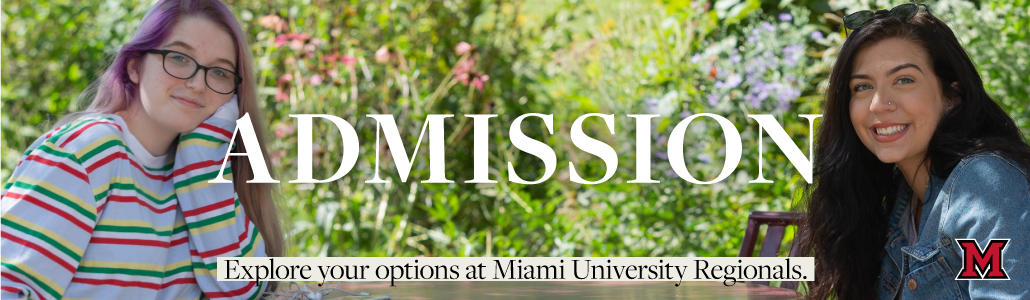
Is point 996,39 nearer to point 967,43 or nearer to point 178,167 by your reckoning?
point 967,43

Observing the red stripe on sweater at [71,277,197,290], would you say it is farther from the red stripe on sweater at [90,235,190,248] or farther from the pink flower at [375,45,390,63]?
the pink flower at [375,45,390,63]

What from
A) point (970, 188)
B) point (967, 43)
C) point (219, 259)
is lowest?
point (219, 259)

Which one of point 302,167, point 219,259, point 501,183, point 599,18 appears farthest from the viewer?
point 599,18

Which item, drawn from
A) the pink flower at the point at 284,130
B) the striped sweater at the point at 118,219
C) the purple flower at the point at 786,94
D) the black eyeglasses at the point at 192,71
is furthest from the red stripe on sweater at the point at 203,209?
the purple flower at the point at 786,94

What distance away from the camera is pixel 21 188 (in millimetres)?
1475

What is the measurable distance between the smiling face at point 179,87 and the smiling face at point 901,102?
1.38 m

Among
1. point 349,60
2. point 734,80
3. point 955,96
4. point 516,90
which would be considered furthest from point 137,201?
point 516,90

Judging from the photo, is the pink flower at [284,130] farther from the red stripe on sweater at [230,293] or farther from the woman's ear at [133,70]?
the red stripe on sweater at [230,293]

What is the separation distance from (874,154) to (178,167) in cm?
151

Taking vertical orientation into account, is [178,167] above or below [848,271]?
above

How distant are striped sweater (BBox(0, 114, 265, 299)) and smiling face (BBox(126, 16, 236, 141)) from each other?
43 mm

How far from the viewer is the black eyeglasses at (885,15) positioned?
166 cm

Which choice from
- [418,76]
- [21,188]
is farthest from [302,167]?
[21,188]

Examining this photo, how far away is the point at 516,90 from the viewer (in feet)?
14.1
